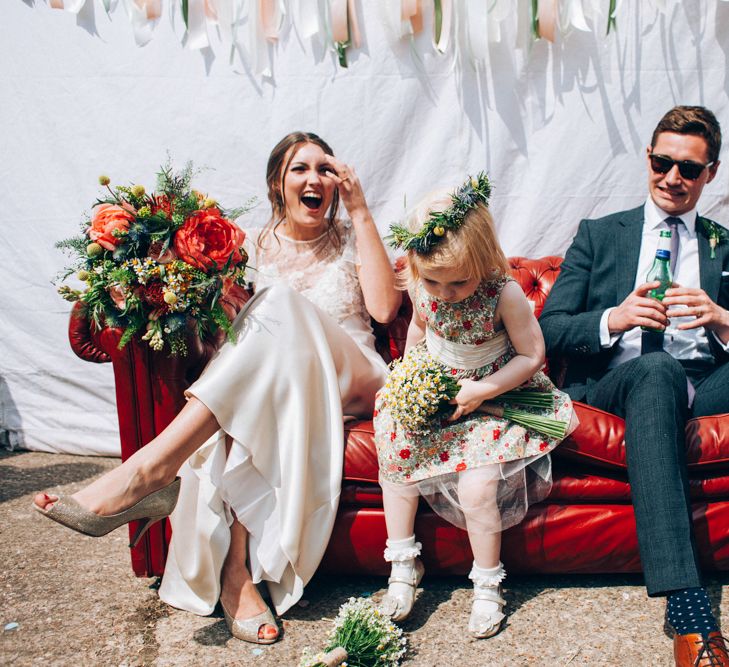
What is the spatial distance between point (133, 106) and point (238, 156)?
54cm

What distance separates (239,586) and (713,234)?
212cm

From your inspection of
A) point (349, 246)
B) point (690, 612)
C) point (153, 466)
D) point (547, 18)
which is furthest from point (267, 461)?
point (547, 18)

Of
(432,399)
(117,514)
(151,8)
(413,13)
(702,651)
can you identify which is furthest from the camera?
(151,8)

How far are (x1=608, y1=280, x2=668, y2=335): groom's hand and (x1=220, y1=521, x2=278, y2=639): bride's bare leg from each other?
1431 millimetres

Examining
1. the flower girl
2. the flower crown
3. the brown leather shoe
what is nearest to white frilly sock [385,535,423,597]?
the flower girl

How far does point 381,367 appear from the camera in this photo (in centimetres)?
273

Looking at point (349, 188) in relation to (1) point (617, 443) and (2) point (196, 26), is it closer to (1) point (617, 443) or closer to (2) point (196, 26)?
(2) point (196, 26)

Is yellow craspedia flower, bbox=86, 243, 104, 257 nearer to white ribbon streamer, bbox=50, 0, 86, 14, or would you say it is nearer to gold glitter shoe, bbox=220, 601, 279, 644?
gold glitter shoe, bbox=220, 601, 279, 644

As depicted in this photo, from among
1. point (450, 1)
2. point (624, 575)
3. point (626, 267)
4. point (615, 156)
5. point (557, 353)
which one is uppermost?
point (450, 1)

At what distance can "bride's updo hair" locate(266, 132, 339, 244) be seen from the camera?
9.98ft

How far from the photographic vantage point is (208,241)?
93.2 inches

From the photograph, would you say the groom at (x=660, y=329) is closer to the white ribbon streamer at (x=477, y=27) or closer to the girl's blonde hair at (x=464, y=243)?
the girl's blonde hair at (x=464, y=243)

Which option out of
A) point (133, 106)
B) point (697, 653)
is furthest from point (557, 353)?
point (133, 106)

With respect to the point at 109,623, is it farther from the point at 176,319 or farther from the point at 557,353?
the point at 557,353
